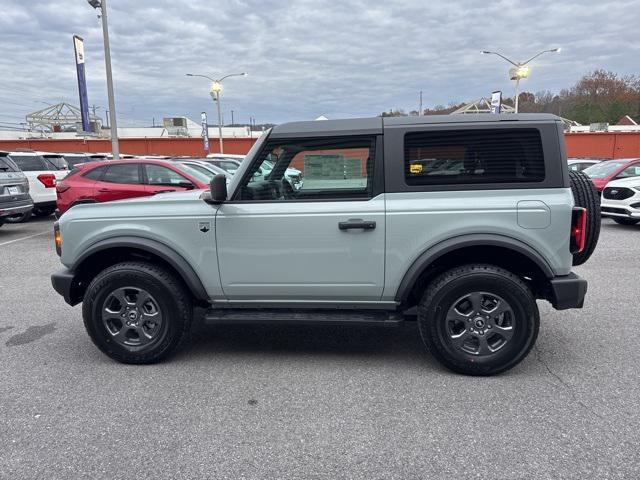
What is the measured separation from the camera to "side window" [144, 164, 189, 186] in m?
8.77

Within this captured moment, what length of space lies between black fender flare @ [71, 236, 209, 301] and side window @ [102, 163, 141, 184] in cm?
574

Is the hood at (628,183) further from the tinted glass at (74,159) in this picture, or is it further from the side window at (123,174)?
the tinted glass at (74,159)

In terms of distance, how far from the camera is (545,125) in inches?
124

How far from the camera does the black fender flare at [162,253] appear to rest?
3447mm

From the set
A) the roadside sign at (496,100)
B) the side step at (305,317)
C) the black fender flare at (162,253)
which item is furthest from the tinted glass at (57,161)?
the roadside sign at (496,100)

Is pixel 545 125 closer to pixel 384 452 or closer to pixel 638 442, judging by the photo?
pixel 638 442

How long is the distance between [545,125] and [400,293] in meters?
1.57

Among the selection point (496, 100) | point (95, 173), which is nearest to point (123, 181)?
point (95, 173)

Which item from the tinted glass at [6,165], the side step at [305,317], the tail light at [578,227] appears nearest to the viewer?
the tail light at [578,227]

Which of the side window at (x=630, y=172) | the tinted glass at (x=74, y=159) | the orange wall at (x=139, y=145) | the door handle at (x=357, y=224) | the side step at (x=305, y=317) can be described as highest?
the orange wall at (x=139, y=145)

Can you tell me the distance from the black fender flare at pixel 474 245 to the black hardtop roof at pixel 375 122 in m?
0.85

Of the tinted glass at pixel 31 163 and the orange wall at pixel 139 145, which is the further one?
the orange wall at pixel 139 145

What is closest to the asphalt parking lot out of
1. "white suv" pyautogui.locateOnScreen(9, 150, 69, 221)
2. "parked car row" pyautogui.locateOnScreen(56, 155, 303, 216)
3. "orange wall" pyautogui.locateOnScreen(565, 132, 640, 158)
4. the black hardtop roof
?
the black hardtop roof

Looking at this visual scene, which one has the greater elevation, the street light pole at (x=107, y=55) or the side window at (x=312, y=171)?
the street light pole at (x=107, y=55)
